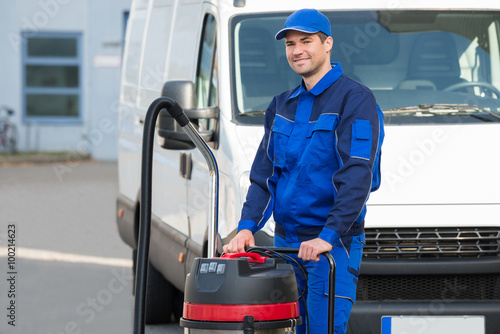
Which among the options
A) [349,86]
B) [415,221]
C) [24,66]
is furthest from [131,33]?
[24,66]

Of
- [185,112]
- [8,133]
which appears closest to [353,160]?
[185,112]

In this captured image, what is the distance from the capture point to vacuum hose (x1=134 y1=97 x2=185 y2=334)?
3686 mm

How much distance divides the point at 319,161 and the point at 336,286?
0.49m

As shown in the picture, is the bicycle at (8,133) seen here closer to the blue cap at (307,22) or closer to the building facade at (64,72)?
the building facade at (64,72)

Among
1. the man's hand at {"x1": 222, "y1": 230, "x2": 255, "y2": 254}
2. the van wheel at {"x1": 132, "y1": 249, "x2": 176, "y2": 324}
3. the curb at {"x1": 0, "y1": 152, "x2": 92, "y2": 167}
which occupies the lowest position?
the curb at {"x1": 0, "y1": 152, "x2": 92, "y2": 167}

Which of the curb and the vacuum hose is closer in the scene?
the vacuum hose

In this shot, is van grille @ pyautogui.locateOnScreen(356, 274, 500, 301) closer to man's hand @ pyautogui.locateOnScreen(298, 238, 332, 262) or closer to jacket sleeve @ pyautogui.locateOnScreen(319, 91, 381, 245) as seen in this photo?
jacket sleeve @ pyautogui.locateOnScreen(319, 91, 381, 245)

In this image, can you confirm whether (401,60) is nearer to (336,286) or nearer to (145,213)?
(336,286)

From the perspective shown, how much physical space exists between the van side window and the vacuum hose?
2.06 metres

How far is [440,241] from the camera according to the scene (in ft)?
17.2

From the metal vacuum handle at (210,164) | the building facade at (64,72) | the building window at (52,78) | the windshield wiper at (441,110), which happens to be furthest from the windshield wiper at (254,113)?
the building window at (52,78)

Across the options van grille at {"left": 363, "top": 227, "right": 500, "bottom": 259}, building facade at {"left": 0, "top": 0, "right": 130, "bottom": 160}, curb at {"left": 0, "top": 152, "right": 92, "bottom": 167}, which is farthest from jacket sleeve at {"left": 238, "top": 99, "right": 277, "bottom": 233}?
building facade at {"left": 0, "top": 0, "right": 130, "bottom": 160}

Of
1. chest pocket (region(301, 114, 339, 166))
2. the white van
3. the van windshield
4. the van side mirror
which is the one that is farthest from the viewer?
the van windshield

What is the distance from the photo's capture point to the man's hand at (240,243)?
384cm
